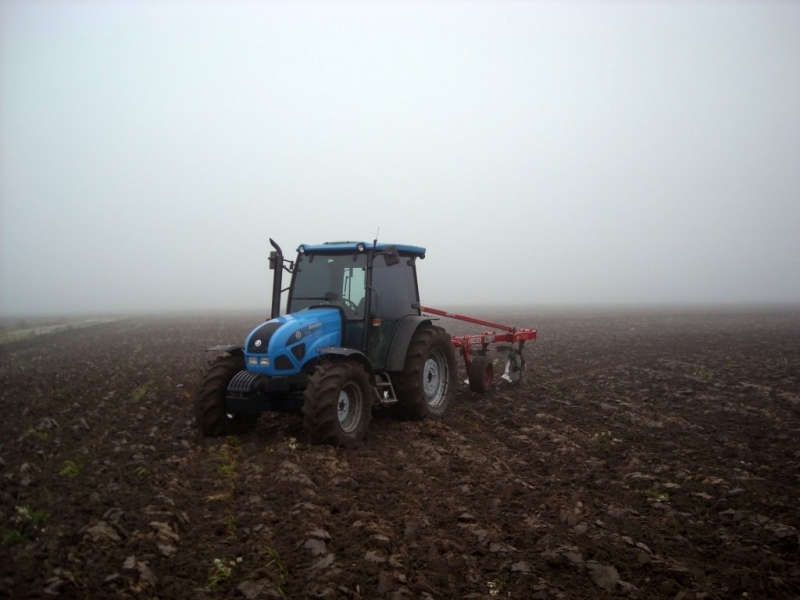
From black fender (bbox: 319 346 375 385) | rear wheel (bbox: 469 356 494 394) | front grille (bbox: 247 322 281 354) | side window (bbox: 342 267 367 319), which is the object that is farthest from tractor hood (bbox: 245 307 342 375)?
rear wheel (bbox: 469 356 494 394)

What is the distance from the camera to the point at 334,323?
8.17m

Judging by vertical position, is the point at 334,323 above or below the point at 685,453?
above

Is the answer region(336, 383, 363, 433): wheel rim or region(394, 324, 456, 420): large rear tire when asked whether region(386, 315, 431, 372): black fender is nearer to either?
region(394, 324, 456, 420): large rear tire

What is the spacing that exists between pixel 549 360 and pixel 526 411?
6.61 meters

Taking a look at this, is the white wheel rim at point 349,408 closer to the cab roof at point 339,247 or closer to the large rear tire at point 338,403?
the large rear tire at point 338,403

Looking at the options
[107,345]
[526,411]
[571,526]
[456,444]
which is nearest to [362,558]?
[571,526]

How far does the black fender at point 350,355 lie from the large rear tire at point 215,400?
1200 millimetres

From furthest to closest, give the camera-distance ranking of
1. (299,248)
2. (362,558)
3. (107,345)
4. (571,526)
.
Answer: (107,345) → (299,248) → (571,526) → (362,558)

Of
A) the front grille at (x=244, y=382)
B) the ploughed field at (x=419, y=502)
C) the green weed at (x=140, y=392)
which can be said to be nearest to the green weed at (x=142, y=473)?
the ploughed field at (x=419, y=502)

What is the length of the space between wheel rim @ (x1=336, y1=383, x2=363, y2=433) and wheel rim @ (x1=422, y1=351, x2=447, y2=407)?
186cm

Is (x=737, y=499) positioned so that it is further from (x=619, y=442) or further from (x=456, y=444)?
(x=456, y=444)

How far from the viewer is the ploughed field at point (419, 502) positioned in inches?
167

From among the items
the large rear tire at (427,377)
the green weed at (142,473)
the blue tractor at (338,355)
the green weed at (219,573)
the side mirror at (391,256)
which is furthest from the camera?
the large rear tire at (427,377)

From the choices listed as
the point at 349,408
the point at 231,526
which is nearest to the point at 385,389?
the point at 349,408
